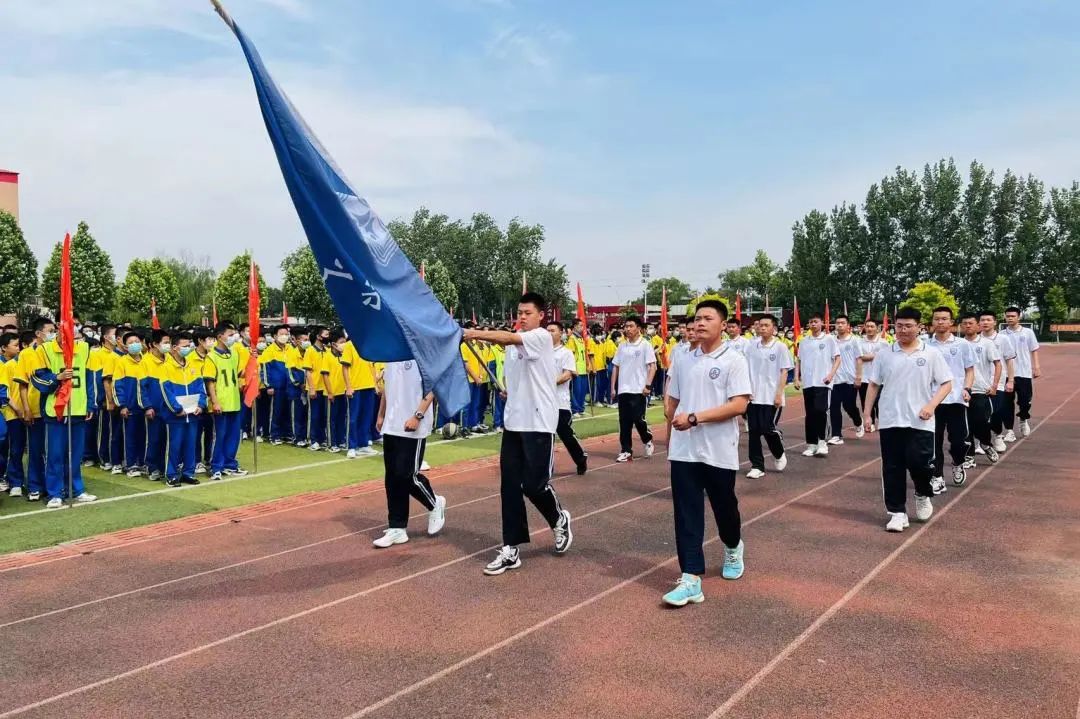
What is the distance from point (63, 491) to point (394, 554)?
179 inches

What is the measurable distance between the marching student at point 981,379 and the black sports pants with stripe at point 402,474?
757cm

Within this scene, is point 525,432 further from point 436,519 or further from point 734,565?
point 734,565

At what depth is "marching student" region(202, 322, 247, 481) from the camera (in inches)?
387

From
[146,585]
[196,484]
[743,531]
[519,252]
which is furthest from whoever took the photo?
[519,252]

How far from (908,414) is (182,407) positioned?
7.70 metres

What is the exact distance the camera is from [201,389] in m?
9.57

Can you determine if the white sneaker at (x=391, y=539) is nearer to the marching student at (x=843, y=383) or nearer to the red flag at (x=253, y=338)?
the red flag at (x=253, y=338)

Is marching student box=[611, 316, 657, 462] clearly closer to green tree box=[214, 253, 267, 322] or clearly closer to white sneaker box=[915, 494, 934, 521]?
white sneaker box=[915, 494, 934, 521]

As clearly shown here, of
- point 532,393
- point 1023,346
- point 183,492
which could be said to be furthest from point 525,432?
point 1023,346

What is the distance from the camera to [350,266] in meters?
5.14

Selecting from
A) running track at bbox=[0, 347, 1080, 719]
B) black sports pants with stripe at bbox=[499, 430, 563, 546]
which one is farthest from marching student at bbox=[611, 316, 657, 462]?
black sports pants with stripe at bbox=[499, 430, 563, 546]

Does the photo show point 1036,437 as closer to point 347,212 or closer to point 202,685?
point 347,212

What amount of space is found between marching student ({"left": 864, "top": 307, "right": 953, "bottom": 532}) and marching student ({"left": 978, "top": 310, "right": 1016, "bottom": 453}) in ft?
14.4

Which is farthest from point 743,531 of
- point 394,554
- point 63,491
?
point 63,491
